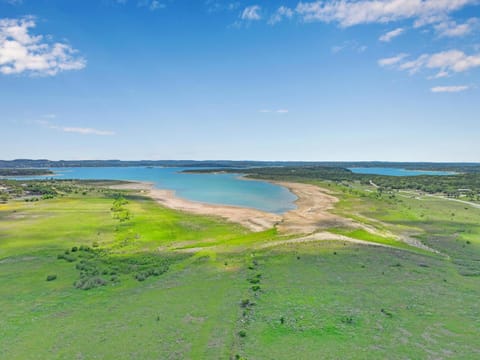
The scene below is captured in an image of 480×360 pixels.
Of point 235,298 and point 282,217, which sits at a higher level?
point 282,217

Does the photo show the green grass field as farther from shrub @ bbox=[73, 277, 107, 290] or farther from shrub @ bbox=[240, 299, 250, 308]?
shrub @ bbox=[73, 277, 107, 290]

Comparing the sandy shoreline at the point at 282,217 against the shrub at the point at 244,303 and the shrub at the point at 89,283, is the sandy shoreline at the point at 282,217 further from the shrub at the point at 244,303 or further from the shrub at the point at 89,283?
the shrub at the point at 89,283

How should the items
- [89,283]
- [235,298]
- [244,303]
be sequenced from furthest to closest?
[89,283] < [235,298] < [244,303]

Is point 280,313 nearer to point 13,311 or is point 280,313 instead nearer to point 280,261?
point 280,261

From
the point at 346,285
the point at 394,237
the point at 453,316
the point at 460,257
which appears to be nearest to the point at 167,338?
the point at 346,285

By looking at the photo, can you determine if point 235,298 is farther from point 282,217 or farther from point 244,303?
point 282,217

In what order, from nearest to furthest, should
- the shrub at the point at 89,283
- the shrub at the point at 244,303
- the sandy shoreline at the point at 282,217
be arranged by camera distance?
the shrub at the point at 244,303 → the shrub at the point at 89,283 → the sandy shoreline at the point at 282,217

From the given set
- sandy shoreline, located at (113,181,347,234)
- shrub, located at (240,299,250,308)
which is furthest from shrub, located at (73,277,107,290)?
sandy shoreline, located at (113,181,347,234)

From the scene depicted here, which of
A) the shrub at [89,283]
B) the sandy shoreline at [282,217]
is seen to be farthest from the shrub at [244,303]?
the sandy shoreline at [282,217]

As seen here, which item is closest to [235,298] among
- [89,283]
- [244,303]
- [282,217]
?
[244,303]
